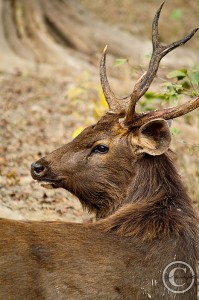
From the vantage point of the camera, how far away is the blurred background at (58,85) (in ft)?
26.6

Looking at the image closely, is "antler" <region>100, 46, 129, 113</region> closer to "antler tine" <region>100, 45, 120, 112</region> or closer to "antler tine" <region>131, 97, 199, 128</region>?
"antler tine" <region>100, 45, 120, 112</region>

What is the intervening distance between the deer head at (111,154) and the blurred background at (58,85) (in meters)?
0.86

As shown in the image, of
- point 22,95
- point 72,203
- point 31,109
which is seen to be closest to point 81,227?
point 72,203

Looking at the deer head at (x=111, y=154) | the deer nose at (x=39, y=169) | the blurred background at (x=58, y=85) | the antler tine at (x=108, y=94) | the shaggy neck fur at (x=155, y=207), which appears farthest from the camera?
the blurred background at (x=58, y=85)

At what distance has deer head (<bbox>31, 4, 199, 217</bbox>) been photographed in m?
5.78

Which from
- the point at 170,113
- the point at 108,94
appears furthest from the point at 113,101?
the point at 170,113

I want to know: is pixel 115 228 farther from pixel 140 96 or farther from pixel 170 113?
pixel 140 96

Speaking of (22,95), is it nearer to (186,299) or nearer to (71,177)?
(71,177)

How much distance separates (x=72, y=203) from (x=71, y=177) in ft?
6.76

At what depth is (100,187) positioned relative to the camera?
19.7 ft

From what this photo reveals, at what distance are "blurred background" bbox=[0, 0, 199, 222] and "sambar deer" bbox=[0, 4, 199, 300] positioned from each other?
974mm

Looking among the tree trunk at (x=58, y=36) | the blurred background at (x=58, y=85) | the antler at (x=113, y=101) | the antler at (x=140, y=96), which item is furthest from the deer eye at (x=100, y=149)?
the tree trunk at (x=58, y=36)

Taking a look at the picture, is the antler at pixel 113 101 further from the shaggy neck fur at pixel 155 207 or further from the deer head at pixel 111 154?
the shaggy neck fur at pixel 155 207

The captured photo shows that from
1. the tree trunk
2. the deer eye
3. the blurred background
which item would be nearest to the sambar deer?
the deer eye
